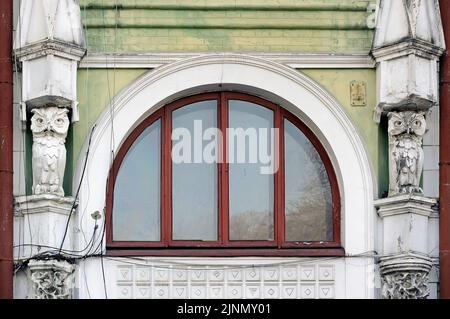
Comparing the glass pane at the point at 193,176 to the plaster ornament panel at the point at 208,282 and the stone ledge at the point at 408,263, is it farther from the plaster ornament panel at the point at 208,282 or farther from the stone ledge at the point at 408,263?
the stone ledge at the point at 408,263

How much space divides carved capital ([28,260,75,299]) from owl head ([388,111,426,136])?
Result: 4097 mm

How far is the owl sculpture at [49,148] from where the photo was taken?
2625 cm

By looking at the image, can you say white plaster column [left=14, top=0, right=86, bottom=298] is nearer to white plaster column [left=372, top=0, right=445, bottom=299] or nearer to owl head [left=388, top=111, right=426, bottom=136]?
white plaster column [left=372, top=0, right=445, bottom=299]

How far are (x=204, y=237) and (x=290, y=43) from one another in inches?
98.3

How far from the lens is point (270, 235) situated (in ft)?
88.0

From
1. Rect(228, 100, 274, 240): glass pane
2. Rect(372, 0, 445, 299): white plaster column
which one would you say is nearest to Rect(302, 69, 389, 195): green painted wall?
Rect(372, 0, 445, 299): white plaster column

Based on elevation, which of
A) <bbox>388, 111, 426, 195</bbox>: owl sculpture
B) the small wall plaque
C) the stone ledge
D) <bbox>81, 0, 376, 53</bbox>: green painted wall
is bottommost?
the stone ledge

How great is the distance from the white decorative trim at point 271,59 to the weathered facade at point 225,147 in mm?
17

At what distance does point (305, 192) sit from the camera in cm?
2697

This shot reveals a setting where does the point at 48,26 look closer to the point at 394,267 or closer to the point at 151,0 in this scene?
the point at 151,0

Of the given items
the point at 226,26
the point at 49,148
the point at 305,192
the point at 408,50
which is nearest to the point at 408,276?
the point at 305,192

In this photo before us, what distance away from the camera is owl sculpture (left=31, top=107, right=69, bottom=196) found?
26250mm

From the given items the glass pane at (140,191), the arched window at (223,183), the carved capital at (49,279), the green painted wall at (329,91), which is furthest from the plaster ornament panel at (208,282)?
the green painted wall at (329,91)

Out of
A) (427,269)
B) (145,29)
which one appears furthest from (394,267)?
(145,29)
